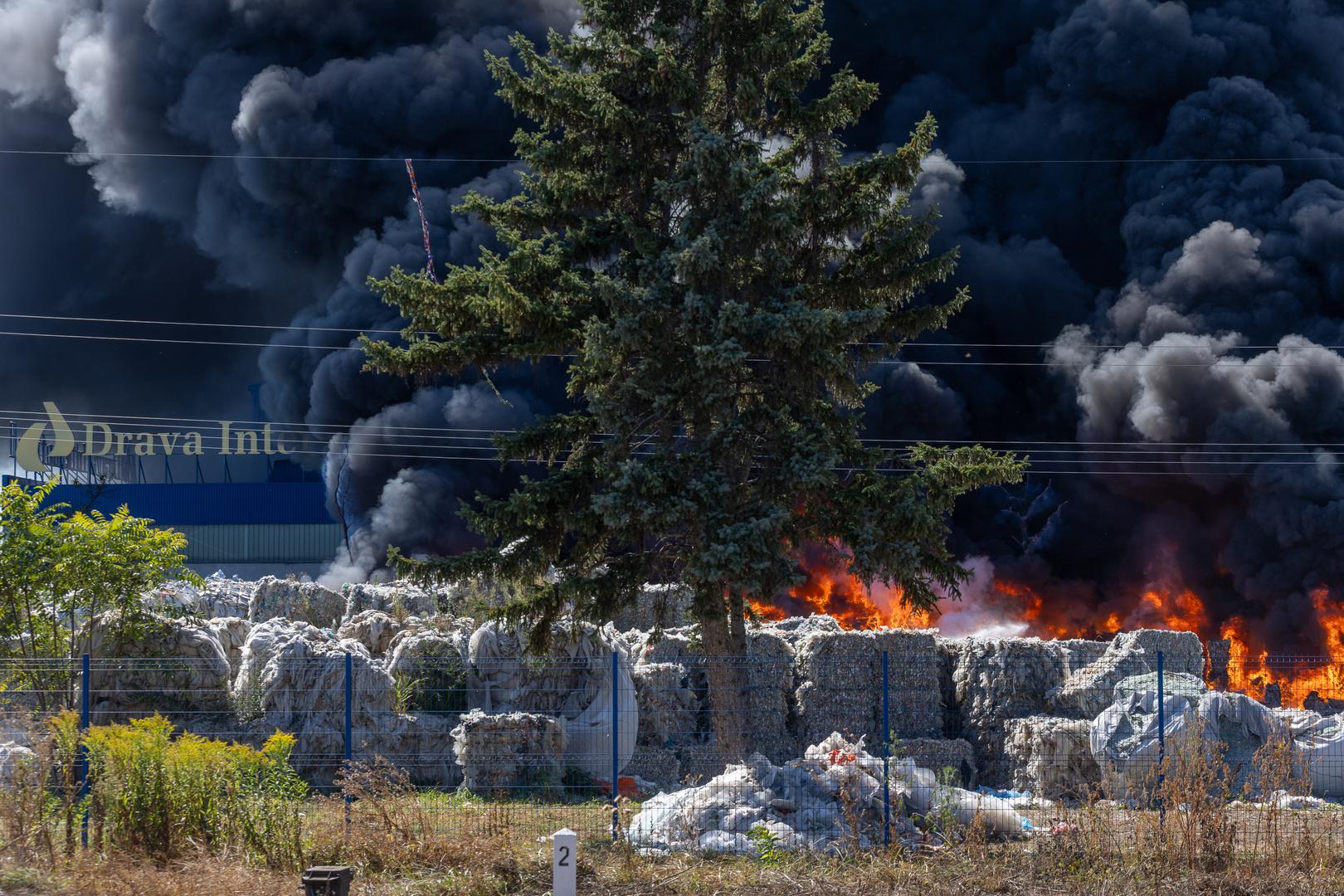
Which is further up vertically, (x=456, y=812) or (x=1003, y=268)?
(x=1003, y=268)

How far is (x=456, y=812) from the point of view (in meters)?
13.9

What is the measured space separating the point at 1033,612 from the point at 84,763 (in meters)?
40.7

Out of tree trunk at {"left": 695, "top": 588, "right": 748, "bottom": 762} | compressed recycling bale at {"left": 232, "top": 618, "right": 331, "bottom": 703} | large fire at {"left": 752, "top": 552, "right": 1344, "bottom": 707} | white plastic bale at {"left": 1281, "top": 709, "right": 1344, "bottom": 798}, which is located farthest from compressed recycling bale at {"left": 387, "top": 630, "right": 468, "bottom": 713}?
large fire at {"left": 752, "top": 552, "right": 1344, "bottom": 707}

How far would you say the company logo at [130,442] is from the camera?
199 ft

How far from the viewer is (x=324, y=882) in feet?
32.6

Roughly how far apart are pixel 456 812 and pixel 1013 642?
502 inches

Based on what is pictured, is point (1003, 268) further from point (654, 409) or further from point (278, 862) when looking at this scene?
point (278, 862)

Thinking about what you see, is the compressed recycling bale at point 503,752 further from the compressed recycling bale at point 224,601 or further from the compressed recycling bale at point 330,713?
the compressed recycling bale at point 224,601

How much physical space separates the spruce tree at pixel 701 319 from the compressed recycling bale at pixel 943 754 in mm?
4788

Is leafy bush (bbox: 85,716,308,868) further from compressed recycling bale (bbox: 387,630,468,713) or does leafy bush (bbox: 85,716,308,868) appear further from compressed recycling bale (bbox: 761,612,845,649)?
compressed recycling bale (bbox: 761,612,845,649)

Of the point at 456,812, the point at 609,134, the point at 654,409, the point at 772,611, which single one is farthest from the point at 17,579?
the point at 772,611

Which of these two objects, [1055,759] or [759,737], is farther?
[759,737]

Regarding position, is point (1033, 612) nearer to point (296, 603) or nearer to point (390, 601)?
point (390, 601)

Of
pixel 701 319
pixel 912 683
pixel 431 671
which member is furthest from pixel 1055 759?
pixel 431 671
